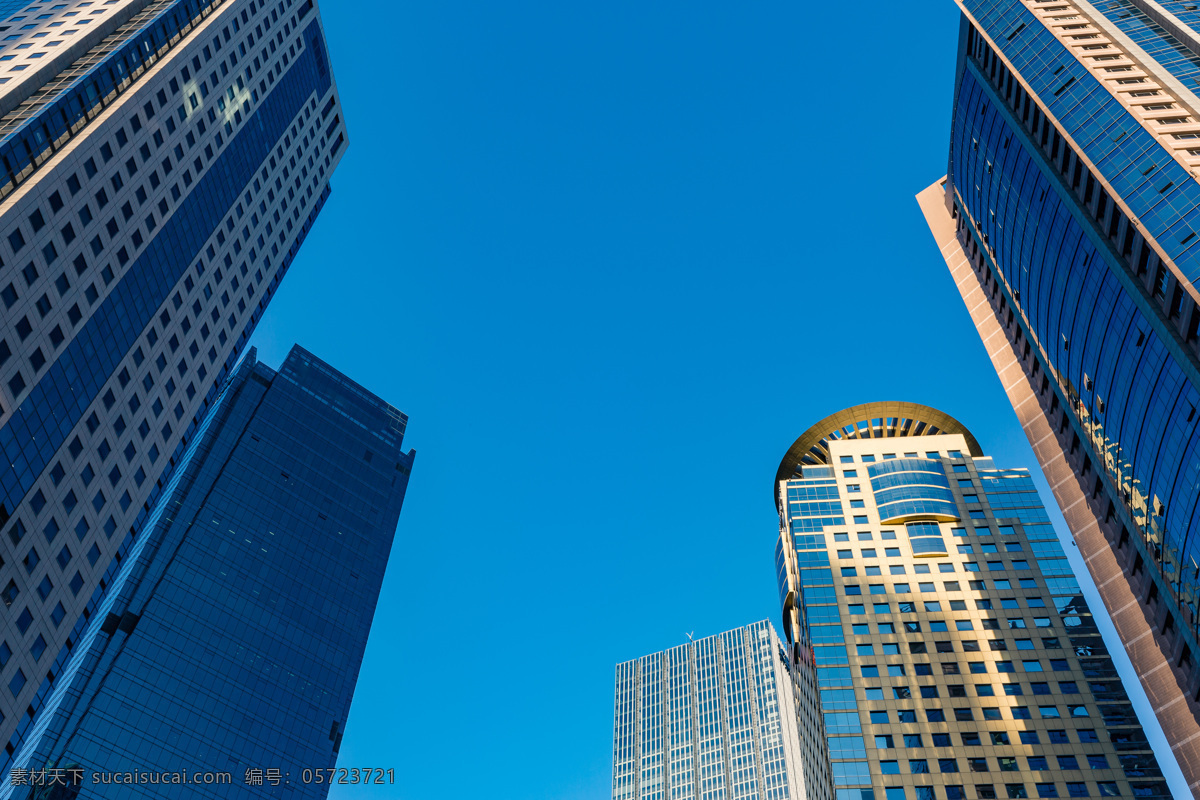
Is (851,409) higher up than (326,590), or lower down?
higher up

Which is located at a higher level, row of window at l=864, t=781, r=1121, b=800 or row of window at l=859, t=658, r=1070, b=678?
row of window at l=859, t=658, r=1070, b=678

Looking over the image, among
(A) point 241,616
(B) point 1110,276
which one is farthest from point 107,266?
(B) point 1110,276

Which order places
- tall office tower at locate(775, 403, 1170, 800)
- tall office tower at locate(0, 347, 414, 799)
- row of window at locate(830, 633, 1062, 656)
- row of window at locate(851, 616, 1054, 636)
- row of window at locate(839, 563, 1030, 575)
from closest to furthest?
1. tall office tower at locate(775, 403, 1170, 800)
2. row of window at locate(830, 633, 1062, 656)
3. row of window at locate(851, 616, 1054, 636)
4. row of window at locate(839, 563, 1030, 575)
5. tall office tower at locate(0, 347, 414, 799)

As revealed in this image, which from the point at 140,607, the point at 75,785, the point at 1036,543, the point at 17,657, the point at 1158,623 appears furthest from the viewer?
the point at 140,607

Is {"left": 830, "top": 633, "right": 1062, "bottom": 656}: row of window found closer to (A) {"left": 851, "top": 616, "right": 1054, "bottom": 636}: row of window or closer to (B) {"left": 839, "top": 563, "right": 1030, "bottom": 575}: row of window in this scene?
(A) {"left": 851, "top": 616, "right": 1054, "bottom": 636}: row of window

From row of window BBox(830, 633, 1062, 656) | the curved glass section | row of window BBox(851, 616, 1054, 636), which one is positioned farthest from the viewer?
the curved glass section

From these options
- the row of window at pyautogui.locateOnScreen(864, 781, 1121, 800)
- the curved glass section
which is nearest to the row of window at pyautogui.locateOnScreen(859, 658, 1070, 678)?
the row of window at pyautogui.locateOnScreen(864, 781, 1121, 800)

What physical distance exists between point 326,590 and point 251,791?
35379 millimetres

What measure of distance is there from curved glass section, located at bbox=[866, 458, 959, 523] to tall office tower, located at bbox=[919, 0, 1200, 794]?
1430 cm

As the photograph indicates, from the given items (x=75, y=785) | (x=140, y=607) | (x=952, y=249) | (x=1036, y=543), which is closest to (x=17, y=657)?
(x=75, y=785)

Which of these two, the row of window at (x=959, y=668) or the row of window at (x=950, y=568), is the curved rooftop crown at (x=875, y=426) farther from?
the row of window at (x=959, y=668)

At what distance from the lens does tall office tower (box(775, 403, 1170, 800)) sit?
8269 cm

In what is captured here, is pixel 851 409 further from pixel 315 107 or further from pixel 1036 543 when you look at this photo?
pixel 315 107

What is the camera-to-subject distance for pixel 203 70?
10050cm
